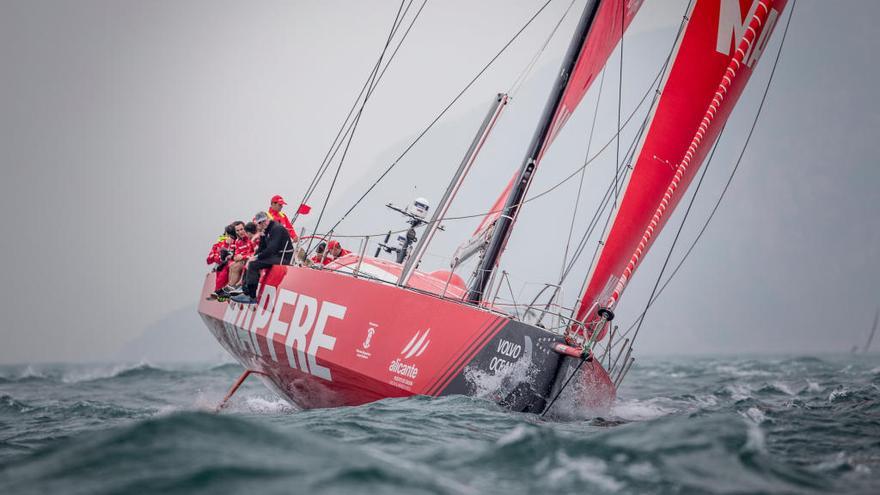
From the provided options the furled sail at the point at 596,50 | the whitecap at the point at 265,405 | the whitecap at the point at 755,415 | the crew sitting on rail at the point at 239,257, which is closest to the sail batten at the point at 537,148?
the furled sail at the point at 596,50

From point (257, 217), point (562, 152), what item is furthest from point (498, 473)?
point (562, 152)

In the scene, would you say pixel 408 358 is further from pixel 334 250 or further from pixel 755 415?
pixel 755 415

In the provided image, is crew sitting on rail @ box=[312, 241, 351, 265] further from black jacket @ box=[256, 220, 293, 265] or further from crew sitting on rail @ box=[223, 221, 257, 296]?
black jacket @ box=[256, 220, 293, 265]

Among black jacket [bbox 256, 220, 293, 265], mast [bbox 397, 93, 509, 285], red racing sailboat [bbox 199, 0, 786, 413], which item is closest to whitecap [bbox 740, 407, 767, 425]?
red racing sailboat [bbox 199, 0, 786, 413]

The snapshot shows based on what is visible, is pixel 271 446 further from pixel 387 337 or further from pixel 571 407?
pixel 571 407

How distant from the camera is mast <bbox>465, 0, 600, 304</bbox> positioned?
19.3 ft

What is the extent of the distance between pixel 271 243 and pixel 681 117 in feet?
11.6

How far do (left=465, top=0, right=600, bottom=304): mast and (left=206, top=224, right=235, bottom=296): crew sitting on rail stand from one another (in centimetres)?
268

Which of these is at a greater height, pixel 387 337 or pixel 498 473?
pixel 387 337

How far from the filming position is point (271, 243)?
655 centimetres

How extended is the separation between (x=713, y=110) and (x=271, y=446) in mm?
4532

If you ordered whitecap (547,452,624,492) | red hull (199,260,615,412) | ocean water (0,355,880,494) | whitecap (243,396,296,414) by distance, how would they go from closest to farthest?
ocean water (0,355,880,494) → whitecap (547,452,624,492) → red hull (199,260,615,412) → whitecap (243,396,296,414)

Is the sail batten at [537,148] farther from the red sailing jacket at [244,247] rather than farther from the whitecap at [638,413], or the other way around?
the red sailing jacket at [244,247]

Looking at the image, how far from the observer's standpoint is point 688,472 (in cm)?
294
